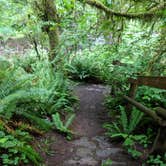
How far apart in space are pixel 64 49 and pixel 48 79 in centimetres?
120

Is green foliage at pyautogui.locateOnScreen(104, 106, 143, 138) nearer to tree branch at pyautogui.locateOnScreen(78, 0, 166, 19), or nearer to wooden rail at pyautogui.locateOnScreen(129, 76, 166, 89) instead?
wooden rail at pyautogui.locateOnScreen(129, 76, 166, 89)

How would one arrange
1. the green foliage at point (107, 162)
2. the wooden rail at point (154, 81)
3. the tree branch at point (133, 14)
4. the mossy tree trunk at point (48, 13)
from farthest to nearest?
the mossy tree trunk at point (48, 13) < the tree branch at point (133, 14) < the wooden rail at point (154, 81) < the green foliage at point (107, 162)

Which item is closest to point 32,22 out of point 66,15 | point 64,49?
point 66,15

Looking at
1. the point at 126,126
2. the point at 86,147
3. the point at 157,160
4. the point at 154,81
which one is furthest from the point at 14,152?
the point at 154,81

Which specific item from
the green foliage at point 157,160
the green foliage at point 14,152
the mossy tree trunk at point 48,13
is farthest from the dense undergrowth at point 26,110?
the mossy tree trunk at point 48,13

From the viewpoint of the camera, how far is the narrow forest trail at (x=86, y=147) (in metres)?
3.25

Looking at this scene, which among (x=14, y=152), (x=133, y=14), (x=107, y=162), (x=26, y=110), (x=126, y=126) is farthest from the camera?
(x=133, y=14)

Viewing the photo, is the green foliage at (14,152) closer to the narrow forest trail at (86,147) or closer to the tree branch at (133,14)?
the narrow forest trail at (86,147)

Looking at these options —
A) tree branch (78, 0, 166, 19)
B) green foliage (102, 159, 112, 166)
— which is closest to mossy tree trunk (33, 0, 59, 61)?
tree branch (78, 0, 166, 19)

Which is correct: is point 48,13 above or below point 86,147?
above

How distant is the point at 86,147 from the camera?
3715mm

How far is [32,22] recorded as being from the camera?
717 centimetres

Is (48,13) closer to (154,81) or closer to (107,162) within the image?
(154,81)

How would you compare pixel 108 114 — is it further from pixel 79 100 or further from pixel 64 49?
pixel 64 49
